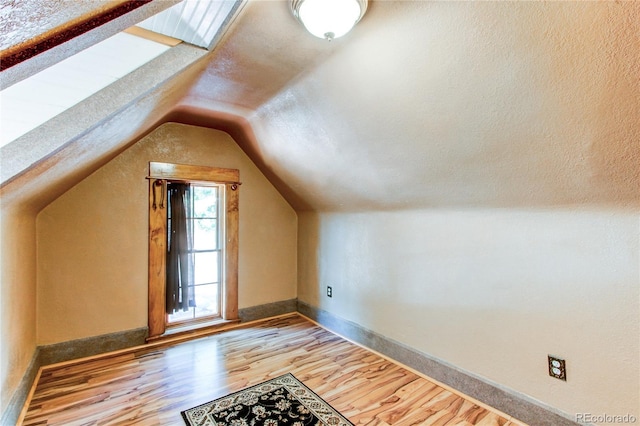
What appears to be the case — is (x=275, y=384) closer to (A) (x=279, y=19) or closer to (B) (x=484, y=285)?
(B) (x=484, y=285)

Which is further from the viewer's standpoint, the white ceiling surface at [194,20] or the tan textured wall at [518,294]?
the tan textured wall at [518,294]

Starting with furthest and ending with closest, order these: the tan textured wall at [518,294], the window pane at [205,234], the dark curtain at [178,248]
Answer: the window pane at [205,234] → the dark curtain at [178,248] → the tan textured wall at [518,294]

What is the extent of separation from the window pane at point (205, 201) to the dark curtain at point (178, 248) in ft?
0.40

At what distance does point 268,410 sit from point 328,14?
2385 millimetres

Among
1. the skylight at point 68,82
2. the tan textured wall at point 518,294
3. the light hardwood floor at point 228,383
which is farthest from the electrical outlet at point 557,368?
the skylight at point 68,82

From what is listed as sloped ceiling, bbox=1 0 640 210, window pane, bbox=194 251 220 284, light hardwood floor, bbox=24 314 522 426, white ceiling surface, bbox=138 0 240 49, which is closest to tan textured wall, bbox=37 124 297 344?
window pane, bbox=194 251 220 284

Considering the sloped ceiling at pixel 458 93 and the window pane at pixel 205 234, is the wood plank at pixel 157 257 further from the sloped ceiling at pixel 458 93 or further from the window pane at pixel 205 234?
the sloped ceiling at pixel 458 93

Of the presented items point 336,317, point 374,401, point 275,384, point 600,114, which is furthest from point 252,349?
point 600,114

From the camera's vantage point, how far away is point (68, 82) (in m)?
1.42

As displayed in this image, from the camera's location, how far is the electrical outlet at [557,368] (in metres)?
1.88

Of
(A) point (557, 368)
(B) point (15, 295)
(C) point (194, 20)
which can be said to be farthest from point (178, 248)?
(A) point (557, 368)

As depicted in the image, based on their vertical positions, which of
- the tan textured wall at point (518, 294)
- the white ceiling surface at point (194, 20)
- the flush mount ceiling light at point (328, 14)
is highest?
the white ceiling surface at point (194, 20)

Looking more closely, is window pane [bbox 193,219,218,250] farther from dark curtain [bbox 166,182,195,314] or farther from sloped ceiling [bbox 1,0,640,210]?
sloped ceiling [bbox 1,0,640,210]

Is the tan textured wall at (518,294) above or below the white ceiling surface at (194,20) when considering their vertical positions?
A: below
